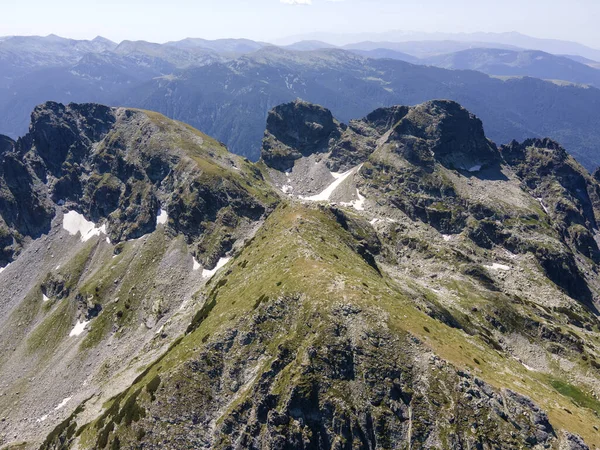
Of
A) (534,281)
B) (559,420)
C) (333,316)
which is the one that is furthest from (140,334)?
(534,281)

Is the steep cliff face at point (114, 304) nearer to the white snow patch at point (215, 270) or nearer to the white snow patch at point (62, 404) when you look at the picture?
the white snow patch at point (215, 270)

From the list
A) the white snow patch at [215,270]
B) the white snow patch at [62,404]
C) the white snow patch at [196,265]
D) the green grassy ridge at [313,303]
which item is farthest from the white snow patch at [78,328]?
the green grassy ridge at [313,303]

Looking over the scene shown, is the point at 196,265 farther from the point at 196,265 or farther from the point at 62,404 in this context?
the point at 62,404

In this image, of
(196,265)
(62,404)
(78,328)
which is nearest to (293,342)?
(62,404)

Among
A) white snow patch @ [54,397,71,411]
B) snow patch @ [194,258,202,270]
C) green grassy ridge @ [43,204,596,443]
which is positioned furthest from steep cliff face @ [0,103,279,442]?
green grassy ridge @ [43,204,596,443]

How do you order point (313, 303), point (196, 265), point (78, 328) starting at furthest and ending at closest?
point (196, 265)
point (78, 328)
point (313, 303)

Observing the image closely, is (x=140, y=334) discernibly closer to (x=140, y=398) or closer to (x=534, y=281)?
(x=140, y=398)
